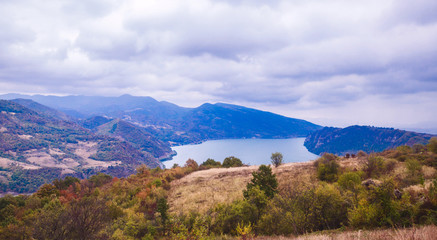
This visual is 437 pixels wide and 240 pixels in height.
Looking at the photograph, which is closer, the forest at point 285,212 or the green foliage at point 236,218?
the forest at point 285,212

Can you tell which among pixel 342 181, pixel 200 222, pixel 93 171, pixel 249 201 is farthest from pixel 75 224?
pixel 93 171

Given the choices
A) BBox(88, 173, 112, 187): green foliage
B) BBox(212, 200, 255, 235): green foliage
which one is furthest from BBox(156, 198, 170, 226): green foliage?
BBox(88, 173, 112, 187): green foliage

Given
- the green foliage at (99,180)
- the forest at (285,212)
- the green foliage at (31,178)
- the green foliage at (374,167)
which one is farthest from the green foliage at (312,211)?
the green foliage at (31,178)

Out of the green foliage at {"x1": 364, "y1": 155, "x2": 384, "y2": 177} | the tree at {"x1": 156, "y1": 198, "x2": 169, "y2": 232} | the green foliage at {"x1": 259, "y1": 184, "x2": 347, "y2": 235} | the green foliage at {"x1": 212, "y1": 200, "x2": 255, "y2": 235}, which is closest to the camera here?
the green foliage at {"x1": 259, "y1": 184, "x2": 347, "y2": 235}

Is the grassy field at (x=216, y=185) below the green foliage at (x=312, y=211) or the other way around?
below

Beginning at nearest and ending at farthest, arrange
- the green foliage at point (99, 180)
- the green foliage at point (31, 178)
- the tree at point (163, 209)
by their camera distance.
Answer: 1. the tree at point (163, 209)
2. the green foliage at point (99, 180)
3. the green foliage at point (31, 178)

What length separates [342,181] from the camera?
23.8 meters

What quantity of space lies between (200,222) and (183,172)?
31.9 m

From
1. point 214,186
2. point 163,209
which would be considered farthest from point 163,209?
point 214,186

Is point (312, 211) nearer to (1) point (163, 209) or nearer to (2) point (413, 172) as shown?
(1) point (163, 209)

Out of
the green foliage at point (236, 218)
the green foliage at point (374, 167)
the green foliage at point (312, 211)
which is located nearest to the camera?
the green foliage at point (312, 211)

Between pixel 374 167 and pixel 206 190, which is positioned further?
pixel 206 190

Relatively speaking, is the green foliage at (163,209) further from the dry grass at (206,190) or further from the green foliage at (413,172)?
the green foliage at (413,172)

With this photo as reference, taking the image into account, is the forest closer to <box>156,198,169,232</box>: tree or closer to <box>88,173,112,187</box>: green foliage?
<box>156,198,169,232</box>: tree
